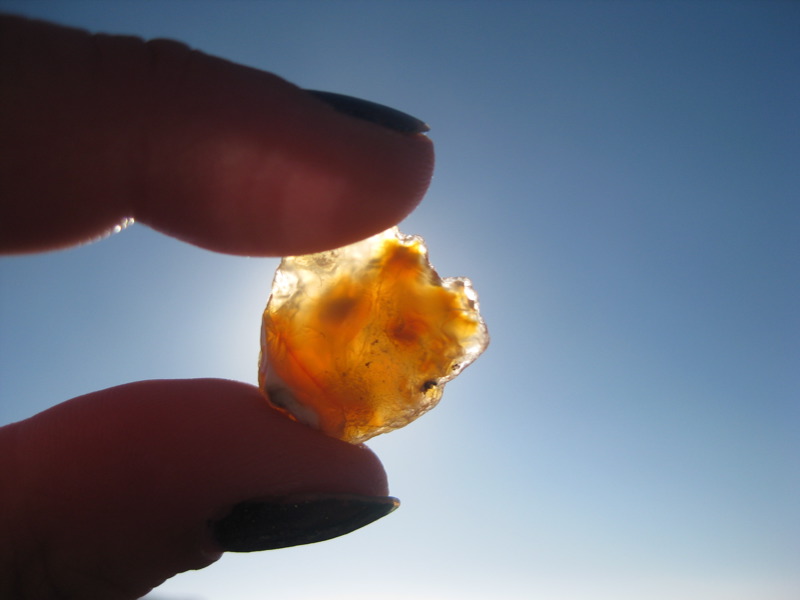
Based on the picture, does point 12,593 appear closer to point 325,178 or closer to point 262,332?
point 262,332

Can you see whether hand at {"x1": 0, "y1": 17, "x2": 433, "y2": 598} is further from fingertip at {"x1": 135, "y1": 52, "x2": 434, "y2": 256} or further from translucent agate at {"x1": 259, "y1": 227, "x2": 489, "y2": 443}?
translucent agate at {"x1": 259, "y1": 227, "x2": 489, "y2": 443}

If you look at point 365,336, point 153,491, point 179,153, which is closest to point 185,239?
point 179,153

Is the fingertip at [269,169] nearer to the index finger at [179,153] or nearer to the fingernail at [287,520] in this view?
the index finger at [179,153]

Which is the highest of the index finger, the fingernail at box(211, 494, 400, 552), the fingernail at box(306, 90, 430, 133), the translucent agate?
the fingernail at box(306, 90, 430, 133)

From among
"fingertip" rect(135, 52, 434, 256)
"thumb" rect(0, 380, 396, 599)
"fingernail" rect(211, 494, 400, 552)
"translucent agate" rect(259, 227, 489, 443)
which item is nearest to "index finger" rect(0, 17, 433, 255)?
"fingertip" rect(135, 52, 434, 256)

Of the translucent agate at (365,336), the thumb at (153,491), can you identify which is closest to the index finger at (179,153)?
the translucent agate at (365,336)

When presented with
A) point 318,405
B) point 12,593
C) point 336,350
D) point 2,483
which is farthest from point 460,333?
point 12,593
